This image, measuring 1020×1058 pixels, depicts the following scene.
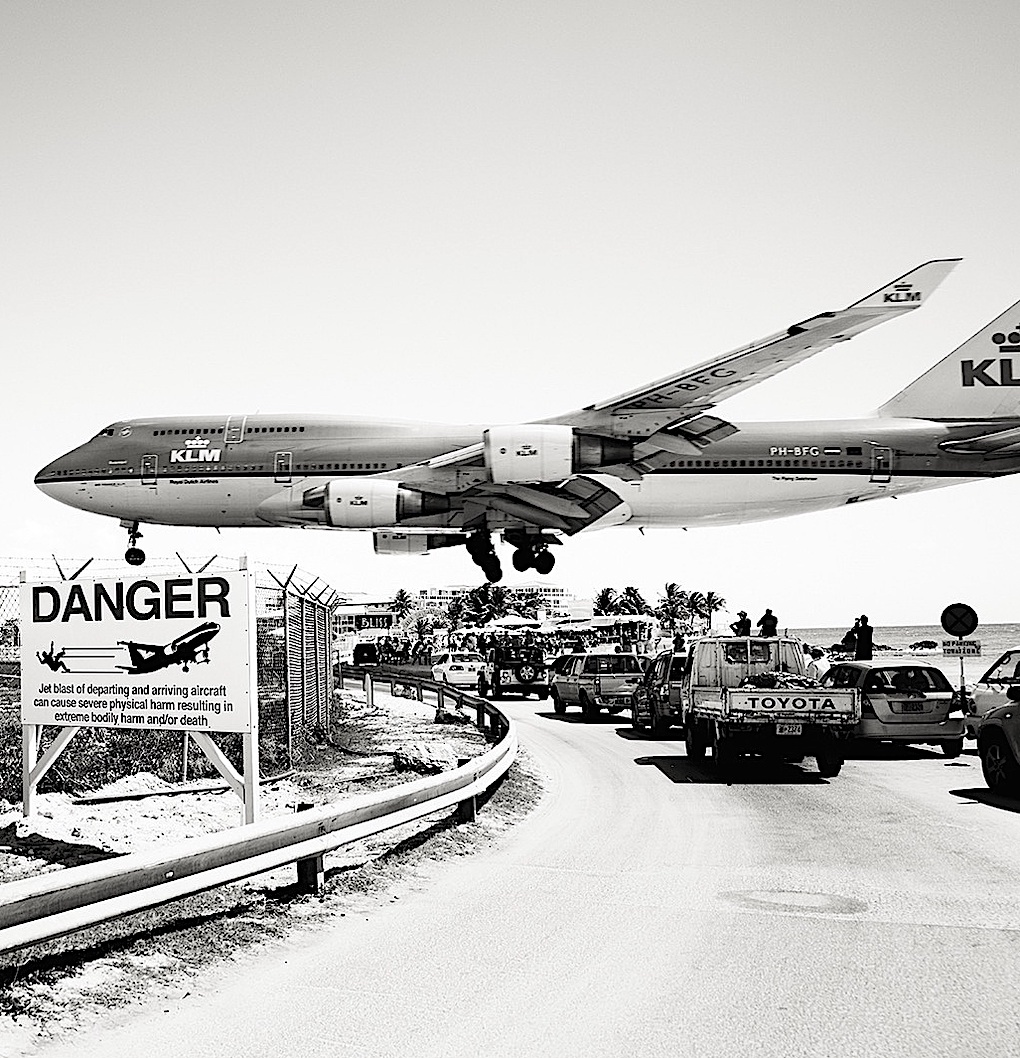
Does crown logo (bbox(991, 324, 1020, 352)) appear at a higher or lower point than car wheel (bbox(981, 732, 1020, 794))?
higher

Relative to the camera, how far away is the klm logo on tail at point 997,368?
34750mm

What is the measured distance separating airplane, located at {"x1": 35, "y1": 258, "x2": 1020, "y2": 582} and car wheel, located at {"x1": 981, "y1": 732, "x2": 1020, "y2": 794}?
14.5 meters

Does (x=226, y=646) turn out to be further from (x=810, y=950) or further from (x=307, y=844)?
(x=810, y=950)

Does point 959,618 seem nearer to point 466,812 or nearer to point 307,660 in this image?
point 307,660

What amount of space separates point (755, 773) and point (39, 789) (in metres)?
9.27

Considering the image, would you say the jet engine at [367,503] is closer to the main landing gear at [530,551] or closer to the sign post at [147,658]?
the main landing gear at [530,551]

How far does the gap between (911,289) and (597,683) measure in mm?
11778

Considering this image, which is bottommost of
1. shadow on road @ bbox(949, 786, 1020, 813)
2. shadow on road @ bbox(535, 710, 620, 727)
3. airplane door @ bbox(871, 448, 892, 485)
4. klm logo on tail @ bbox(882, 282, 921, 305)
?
shadow on road @ bbox(535, 710, 620, 727)

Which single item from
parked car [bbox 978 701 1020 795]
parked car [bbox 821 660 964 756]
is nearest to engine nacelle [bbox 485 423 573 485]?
parked car [bbox 821 660 964 756]

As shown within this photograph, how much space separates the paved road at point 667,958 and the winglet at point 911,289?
532 inches

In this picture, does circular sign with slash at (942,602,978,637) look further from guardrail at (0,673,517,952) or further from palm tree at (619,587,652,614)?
palm tree at (619,587,652,614)

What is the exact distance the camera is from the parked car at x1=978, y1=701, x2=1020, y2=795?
12070 mm

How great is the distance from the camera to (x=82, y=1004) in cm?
518

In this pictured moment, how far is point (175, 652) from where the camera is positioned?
9.48 m
